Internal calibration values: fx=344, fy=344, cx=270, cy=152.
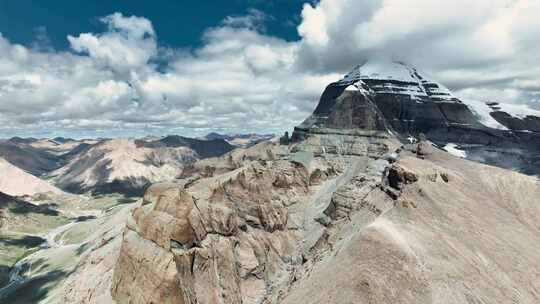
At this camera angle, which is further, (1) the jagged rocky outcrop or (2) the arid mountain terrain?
(1) the jagged rocky outcrop

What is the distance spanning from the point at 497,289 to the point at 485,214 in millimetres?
25355

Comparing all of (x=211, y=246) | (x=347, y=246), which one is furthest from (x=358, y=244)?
(x=211, y=246)

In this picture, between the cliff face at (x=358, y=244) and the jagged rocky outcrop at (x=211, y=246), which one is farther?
the jagged rocky outcrop at (x=211, y=246)

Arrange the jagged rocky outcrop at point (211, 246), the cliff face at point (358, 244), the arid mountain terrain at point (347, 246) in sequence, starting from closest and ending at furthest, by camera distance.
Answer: the cliff face at point (358, 244), the arid mountain terrain at point (347, 246), the jagged rocky outcrop at point (211, 246)

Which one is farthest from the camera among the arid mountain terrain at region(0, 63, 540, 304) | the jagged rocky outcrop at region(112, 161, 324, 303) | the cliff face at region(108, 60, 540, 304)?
the jagged rocky outcrop at region(112, 161, 324, 303)

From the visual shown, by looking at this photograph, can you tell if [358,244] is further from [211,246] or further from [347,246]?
[211,246]

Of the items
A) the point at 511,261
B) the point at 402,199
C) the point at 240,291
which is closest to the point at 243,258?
the point at 240,291

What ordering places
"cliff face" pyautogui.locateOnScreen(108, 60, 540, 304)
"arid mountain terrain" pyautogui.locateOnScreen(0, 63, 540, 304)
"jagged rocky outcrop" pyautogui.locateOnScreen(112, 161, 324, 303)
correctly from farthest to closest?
"jagged rocky outcrop" pyautogui.locateOnScreen(112, 161, 324, 303)
"arid mountain terrain" pyautogui.locateOnScreen(0, 63, 540, 304)
"cliff face" pyautogui.locateOnScreen(108, 60, 540, 304)

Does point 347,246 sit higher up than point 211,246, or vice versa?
point 347,246

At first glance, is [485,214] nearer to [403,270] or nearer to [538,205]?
[538,205]

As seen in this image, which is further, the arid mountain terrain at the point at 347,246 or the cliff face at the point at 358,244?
the arid mountain terrain at the point at 347,246

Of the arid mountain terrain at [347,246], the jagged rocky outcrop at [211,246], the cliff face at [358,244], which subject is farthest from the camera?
the jagged rocky outcrop at [211,246]

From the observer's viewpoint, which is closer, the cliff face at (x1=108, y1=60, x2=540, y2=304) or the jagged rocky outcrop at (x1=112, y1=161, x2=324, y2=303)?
the cliff face at (x1=108, y1=60, x2=540, y2=304)

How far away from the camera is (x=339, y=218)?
3868 inches
